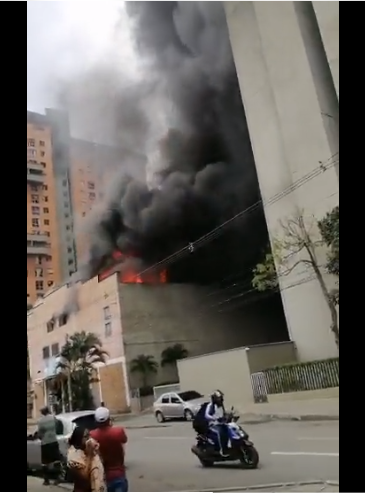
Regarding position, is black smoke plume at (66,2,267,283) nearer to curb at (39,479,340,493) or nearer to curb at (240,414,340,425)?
curb at (240,414,340,425)

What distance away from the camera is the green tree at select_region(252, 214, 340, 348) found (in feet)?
8.01

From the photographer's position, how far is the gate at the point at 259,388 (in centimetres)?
240

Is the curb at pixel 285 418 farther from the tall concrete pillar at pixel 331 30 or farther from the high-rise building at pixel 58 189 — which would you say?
the tall concrete pillar at pixel 331 30

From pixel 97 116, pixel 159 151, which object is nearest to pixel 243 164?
pixel 159 151

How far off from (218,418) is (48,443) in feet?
3.21

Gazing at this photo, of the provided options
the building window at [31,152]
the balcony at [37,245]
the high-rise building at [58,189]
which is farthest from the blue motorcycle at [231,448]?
the building window at [31,152]

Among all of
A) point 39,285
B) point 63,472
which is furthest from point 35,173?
point 63,472

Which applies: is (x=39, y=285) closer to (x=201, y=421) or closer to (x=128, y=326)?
(x=128, y=326)

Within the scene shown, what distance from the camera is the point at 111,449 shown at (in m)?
2.50

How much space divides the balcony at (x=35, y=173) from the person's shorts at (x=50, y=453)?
1537 mm

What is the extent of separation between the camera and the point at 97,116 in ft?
9.69

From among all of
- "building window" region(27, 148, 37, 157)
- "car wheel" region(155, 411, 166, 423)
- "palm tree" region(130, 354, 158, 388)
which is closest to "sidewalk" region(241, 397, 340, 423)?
"car wheel" region(155, 411, 166, 423)
